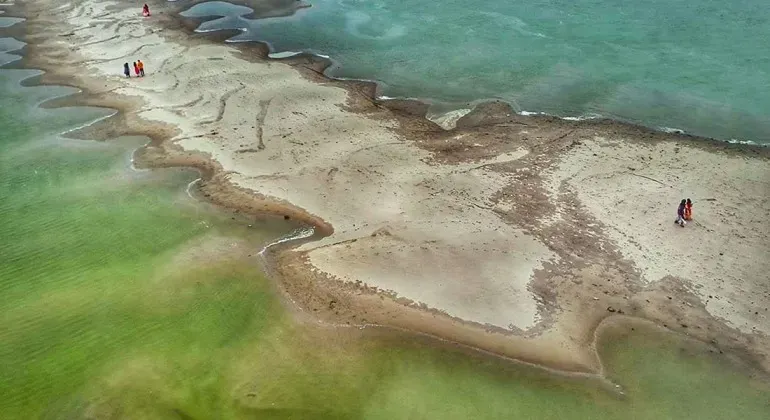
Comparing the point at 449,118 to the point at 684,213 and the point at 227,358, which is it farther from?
the point at 227,358

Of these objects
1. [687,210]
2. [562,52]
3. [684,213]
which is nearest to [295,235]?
[684,213]

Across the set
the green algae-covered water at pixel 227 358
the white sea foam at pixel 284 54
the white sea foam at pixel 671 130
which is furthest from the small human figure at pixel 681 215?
the white sea foam at pixel 284 54

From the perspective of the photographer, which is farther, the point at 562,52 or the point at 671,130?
the point at 562,52

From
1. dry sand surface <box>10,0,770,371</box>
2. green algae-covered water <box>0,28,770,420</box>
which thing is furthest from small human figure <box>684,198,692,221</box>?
green algae-covered water <box>0,28,770,420</box>

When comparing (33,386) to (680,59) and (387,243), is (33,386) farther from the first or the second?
(680,59)

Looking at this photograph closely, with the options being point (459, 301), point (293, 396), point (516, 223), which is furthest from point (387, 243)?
point (293, 396)
